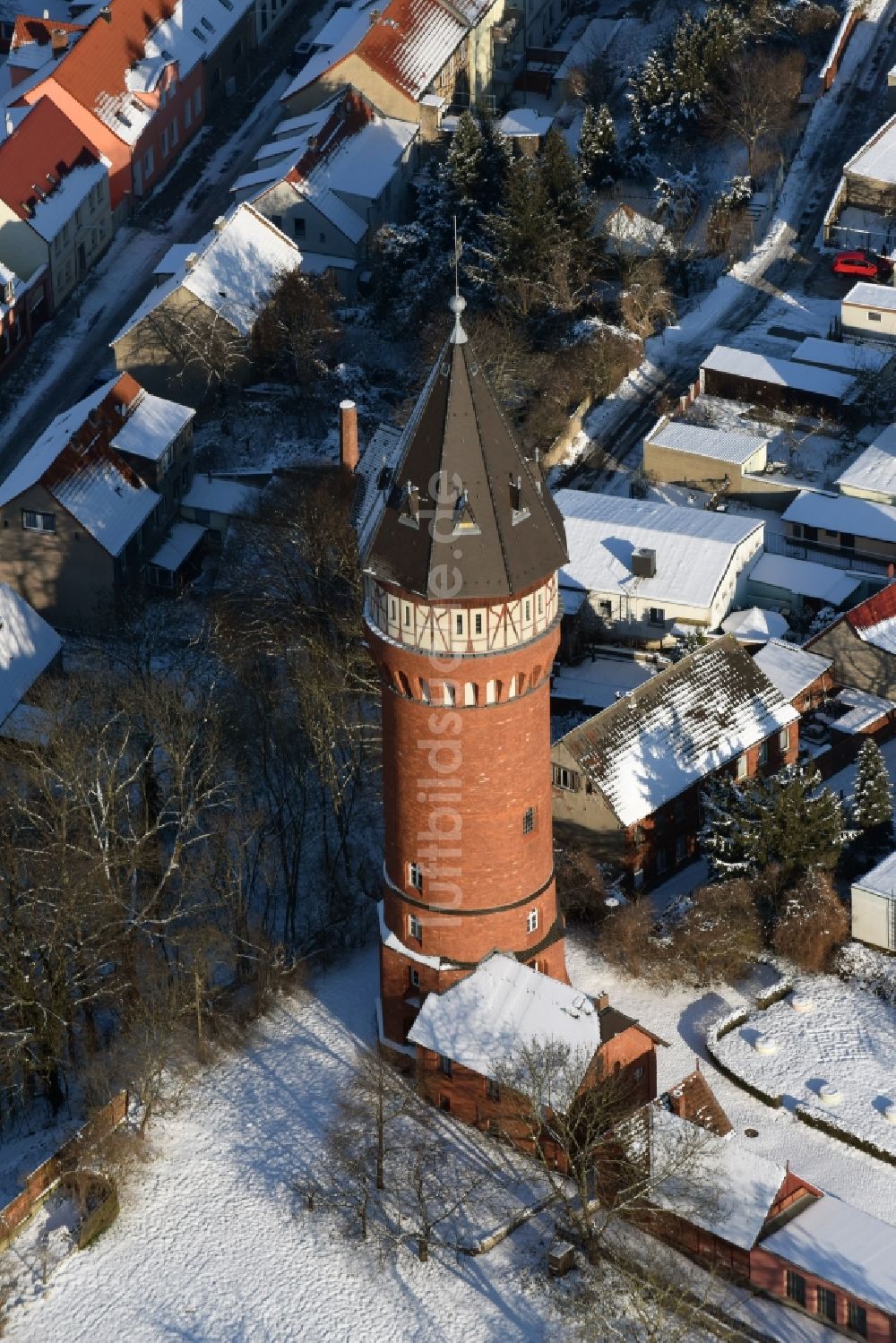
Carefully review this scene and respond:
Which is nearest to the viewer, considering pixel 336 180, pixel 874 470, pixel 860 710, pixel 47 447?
pixel 860 710

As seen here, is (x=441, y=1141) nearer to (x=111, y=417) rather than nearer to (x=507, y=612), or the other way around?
(x=507, y=612)

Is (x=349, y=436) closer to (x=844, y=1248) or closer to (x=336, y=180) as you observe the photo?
(x=336, y=180)

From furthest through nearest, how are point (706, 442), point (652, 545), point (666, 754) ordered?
point (706, 442) < point (652, 545) < point (666, 754)

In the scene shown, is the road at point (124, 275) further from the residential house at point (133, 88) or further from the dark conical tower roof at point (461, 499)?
the dark conical tower roof at point (461, 499)

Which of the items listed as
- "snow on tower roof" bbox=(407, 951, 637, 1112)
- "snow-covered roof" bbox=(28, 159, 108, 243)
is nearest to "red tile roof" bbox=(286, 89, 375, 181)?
"snow-covered roof" bbox=(28, 159, 108, 243)

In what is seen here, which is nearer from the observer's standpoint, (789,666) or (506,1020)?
(506,1020)

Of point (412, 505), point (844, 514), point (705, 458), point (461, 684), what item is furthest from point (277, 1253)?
point (705, 458)
